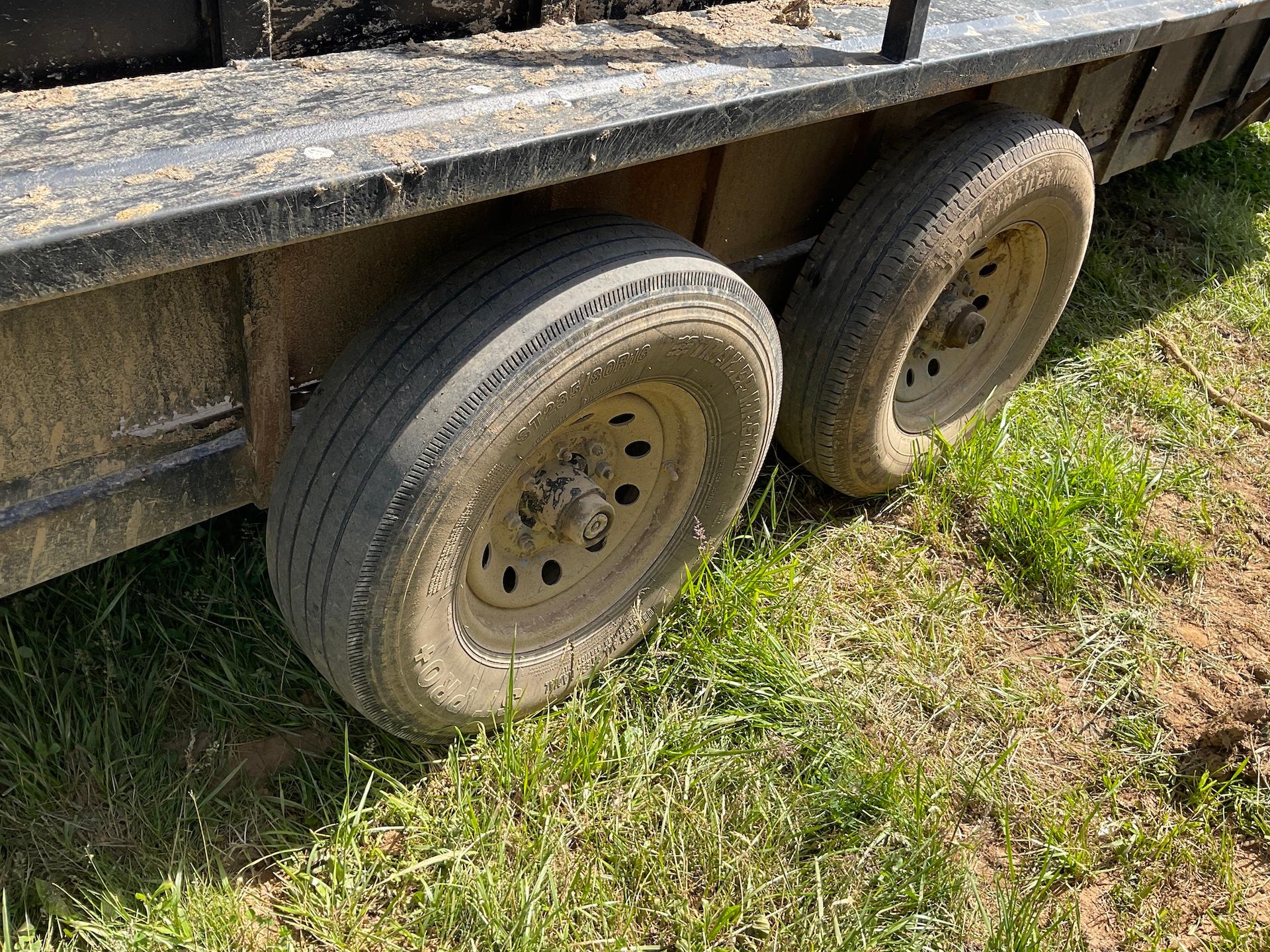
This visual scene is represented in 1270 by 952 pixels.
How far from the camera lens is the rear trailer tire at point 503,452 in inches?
67.1

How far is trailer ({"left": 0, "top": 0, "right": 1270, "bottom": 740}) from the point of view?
1.42 metres

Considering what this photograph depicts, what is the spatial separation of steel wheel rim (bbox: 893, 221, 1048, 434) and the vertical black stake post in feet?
2.86

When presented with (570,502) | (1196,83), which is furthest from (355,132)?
(1196,83)

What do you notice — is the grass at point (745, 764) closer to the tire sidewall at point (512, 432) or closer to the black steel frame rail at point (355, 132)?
the tire sidewall at point (512, 432)

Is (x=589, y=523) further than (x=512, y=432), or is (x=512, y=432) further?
(x=589, y=523)

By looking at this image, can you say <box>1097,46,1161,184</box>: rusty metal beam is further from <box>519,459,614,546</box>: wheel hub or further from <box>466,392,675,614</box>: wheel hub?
<box>519,459,614,546</box>: wheel hub

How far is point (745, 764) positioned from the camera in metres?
2.26

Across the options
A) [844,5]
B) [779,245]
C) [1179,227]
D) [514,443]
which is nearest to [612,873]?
[514,443]

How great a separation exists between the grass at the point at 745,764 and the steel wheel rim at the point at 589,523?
0.60 feet

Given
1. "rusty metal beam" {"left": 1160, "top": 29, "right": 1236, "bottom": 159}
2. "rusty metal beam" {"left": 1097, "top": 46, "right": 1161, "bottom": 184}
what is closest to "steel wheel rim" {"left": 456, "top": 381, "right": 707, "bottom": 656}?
"rusty metal beam" {"left": 1097, "top": 46, "right": 1161, "bottom": 184}

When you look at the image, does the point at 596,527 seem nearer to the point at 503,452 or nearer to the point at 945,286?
the point at 503,452

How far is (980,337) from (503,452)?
1.67m

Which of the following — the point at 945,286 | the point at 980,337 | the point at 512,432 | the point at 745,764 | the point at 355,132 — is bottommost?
the point at 745,764

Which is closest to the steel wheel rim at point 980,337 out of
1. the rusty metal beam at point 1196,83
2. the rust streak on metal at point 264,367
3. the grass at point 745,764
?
the grass at point 745,764
